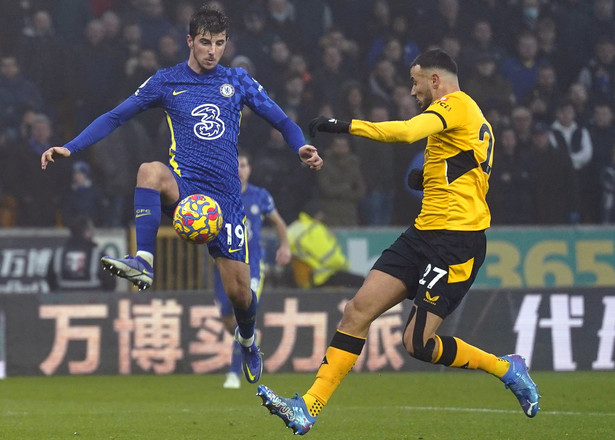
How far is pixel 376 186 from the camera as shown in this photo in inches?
619

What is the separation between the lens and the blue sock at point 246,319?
8.52 meters

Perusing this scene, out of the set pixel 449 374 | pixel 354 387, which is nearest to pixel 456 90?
pixel 354 387

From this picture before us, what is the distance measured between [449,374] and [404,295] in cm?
626

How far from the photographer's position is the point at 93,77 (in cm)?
1538

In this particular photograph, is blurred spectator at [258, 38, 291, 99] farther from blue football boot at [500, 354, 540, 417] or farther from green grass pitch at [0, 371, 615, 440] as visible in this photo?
blue football boot at [500, 354, 540, 417]

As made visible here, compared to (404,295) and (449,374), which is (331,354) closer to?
(404,295)

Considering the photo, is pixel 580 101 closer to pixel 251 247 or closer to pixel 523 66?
pixel 523 66

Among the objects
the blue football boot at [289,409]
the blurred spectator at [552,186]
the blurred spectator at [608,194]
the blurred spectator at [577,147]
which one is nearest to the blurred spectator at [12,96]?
the blurred spectator at [552,186]

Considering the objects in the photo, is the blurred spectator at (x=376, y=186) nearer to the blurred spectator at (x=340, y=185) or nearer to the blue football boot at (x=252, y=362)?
the blurred spectator at (x=340, y=185)

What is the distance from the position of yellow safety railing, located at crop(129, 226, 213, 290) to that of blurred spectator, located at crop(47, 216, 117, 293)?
80 cm

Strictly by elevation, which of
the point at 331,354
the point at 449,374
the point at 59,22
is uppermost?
the point at 59,22

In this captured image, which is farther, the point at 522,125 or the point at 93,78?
the point at 522,125

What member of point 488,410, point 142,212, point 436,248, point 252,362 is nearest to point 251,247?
point 252,362

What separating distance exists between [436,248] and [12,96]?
9350mm
